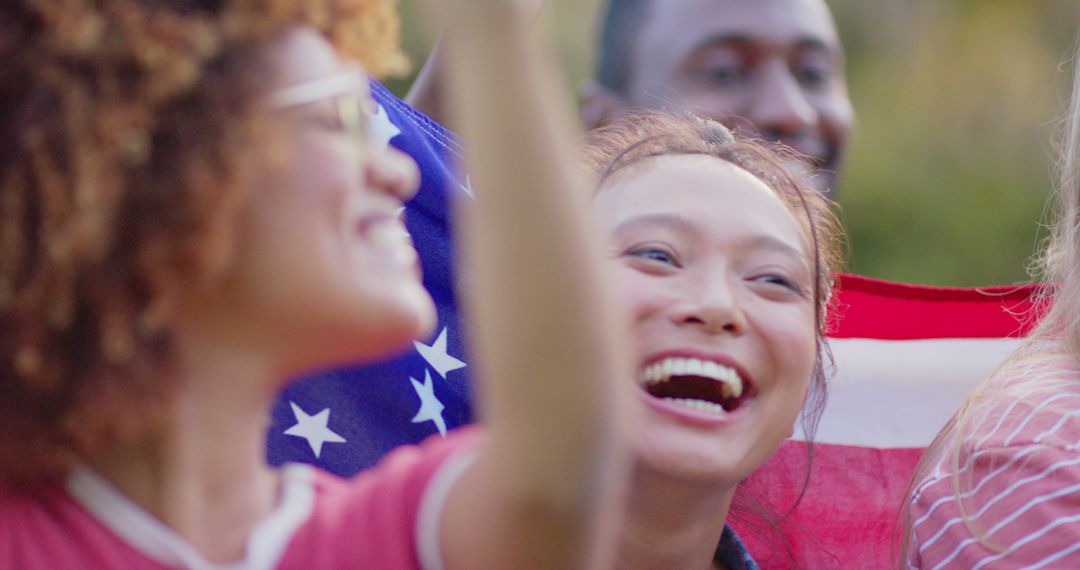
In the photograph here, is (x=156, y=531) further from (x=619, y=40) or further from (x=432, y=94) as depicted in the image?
(x=619, y=40)

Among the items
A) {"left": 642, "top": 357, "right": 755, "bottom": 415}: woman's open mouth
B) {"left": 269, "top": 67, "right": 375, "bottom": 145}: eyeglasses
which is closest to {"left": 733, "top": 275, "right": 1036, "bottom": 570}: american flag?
{"left": 642, "top": 357, "right": 755, "bottom": 415}: woman's open mouth

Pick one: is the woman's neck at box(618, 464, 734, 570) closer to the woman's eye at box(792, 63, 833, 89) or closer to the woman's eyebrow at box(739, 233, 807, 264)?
the woman's eyebrow at box(739, 233, 807, 264)

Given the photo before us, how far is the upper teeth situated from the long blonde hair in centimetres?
30

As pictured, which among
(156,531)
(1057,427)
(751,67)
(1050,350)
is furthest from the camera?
(751,67)

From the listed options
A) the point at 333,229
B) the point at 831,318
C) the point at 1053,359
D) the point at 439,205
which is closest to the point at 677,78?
the point at 831,318

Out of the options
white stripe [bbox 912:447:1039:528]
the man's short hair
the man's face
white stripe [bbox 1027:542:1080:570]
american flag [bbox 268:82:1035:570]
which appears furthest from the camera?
the man's short hair

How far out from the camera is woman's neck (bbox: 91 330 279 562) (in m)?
1.07

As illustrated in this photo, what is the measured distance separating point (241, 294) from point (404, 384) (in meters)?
1.02

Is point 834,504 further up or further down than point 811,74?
further down

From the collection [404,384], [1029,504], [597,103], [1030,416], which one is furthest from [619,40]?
[1029,504]

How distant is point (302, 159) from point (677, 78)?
2.42 meters

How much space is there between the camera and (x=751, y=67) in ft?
11.1

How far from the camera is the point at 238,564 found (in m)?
1.09

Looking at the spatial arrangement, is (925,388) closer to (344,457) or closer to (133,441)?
(344,457)
